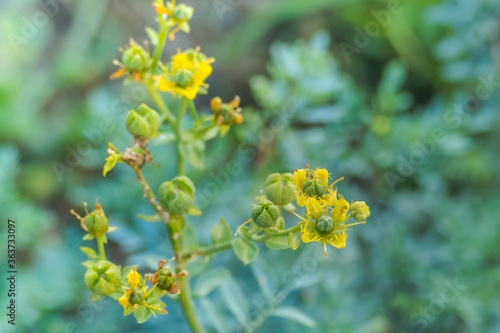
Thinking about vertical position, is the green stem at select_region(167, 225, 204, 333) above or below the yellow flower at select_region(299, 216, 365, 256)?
above

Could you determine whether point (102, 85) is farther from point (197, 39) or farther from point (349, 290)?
point (349, 290)

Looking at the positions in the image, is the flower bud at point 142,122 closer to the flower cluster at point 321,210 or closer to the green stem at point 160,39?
the green stem at point 160,39

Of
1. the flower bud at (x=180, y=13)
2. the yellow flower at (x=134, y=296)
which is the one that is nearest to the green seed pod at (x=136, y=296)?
the yellow flower at (x=134, y=296)

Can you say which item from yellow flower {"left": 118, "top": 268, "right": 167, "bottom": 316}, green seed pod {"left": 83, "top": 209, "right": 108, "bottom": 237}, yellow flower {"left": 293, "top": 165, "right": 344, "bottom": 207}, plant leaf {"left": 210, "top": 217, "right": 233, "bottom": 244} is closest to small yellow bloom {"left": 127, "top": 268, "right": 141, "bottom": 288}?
yellow flower {"left": 118, "top": 268, "right": 167, "bottom": 316}

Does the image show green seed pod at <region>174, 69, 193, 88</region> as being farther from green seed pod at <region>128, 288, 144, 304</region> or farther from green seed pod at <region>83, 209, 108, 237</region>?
green seed pod at <region>128, 288, 144, 304</region>

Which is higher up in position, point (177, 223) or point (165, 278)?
point (177, 223)

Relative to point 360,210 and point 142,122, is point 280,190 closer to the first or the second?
point 360,210

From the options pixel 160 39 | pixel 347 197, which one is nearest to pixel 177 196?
pixel 160 39

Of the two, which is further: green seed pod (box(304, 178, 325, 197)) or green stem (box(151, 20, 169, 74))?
green stem (box(151, 20, 169, 74))
